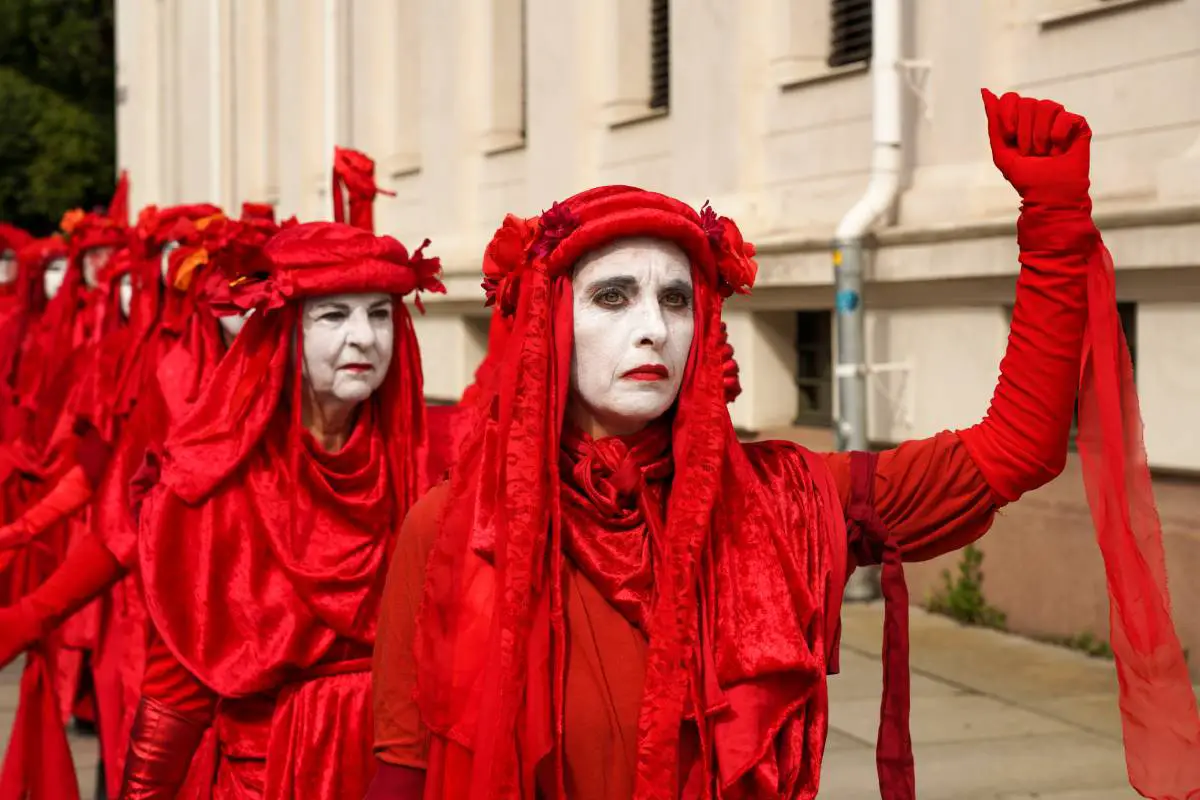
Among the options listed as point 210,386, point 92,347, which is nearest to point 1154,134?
point 92,347

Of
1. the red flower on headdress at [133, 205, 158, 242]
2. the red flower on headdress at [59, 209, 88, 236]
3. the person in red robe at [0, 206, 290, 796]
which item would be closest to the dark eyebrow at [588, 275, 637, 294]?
the person in red robe at [0, 206, 290, 796]

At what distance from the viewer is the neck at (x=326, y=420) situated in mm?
5207

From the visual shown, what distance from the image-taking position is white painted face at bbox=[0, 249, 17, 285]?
13414 millimetres

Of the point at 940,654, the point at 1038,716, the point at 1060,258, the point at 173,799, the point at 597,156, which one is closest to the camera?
the point at 1060,258

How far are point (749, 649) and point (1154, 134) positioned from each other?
6.22 metres

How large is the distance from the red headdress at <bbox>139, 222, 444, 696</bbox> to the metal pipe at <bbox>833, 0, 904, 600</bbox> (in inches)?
217

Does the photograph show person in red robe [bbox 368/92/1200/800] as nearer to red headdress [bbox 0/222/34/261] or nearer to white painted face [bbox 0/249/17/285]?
red headdress [bbox 0/222/34/261]

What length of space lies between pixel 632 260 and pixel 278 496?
Result: 190 cm

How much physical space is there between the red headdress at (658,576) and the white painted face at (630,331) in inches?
0.9

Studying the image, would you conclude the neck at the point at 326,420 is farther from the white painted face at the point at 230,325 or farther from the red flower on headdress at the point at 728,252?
the red flower on headdress at the point at 728,252

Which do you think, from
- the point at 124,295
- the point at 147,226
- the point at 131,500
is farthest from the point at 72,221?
the point at 131,500

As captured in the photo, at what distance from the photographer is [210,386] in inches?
205

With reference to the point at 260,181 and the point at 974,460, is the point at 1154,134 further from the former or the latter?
the point at 260,181

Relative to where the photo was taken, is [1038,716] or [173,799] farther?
[1038,716]
